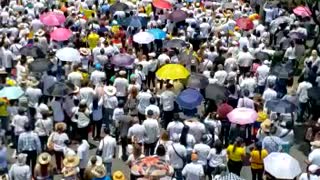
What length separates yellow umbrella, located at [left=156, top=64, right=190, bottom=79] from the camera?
19047 millimetres

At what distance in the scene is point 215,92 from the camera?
60.3 ft

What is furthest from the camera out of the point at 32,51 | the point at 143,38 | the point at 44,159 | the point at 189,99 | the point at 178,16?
the point at 178,16

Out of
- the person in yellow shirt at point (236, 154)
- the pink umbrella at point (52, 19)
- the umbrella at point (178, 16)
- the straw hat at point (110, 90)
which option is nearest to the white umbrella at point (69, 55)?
the straw hat at point (110, 90)

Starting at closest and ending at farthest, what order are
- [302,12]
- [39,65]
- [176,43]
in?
[39,65] < [176,43] < [302,12]

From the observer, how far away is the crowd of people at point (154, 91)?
1538 cm

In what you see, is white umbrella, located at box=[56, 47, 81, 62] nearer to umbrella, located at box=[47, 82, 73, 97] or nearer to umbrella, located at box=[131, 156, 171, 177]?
umbrella, located at box=[47, 82, 73, 97]

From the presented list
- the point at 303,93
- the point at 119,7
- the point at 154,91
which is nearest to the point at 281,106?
the point at 303,93

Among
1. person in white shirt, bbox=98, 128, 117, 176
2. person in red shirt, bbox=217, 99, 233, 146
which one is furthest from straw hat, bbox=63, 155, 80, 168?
person in red shirt, bbox=217, 99, 233, 146

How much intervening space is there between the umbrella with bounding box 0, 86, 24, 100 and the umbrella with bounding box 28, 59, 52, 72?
166 centimetres


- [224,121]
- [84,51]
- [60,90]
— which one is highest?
[60,90]

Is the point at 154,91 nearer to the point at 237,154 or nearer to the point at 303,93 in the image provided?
the point at 303,93

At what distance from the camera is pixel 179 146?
1528cm

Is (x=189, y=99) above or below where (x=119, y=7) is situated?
below

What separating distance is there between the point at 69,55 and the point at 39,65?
1269 millimetres
